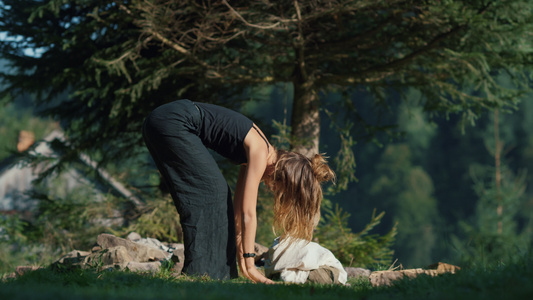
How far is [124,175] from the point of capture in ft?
32.0

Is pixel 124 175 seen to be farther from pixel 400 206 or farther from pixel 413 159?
pixel 413 159

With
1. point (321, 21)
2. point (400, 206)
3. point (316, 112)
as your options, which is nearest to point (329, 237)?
point (316, 112)

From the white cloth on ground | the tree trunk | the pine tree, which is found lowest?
the white cloth on ground

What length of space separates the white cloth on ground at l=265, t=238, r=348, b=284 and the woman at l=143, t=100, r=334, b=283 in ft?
0.35

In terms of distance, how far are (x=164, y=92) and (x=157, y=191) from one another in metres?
1.91

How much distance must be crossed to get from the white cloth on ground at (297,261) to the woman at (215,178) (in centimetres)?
11

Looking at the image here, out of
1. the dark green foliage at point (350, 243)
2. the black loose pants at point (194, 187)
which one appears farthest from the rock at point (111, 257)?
the dark green foliage at point (350, 243)

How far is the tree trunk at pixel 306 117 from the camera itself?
849cm

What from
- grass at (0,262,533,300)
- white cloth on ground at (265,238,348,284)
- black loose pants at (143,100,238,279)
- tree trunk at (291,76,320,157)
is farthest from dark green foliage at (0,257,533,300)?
tree trunk at (291,76,320,157)

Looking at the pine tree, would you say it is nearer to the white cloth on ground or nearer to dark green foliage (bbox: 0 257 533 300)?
the white cloth on ground

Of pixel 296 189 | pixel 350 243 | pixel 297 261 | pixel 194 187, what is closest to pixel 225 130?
pixel 194 187

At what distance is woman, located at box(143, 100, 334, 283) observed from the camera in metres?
3.91

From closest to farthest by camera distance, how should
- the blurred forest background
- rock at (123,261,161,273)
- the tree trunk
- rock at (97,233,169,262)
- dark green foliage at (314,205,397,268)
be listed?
1. rock at (123,261,161,273)
2. rock at (97,233,169,262)
3. the blurred forest background
4. dark green foliage at (314,205,397,268)
5. the tree trunk

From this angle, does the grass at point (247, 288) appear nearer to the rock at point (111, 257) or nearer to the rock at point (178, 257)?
the rock at point (111, 257)
